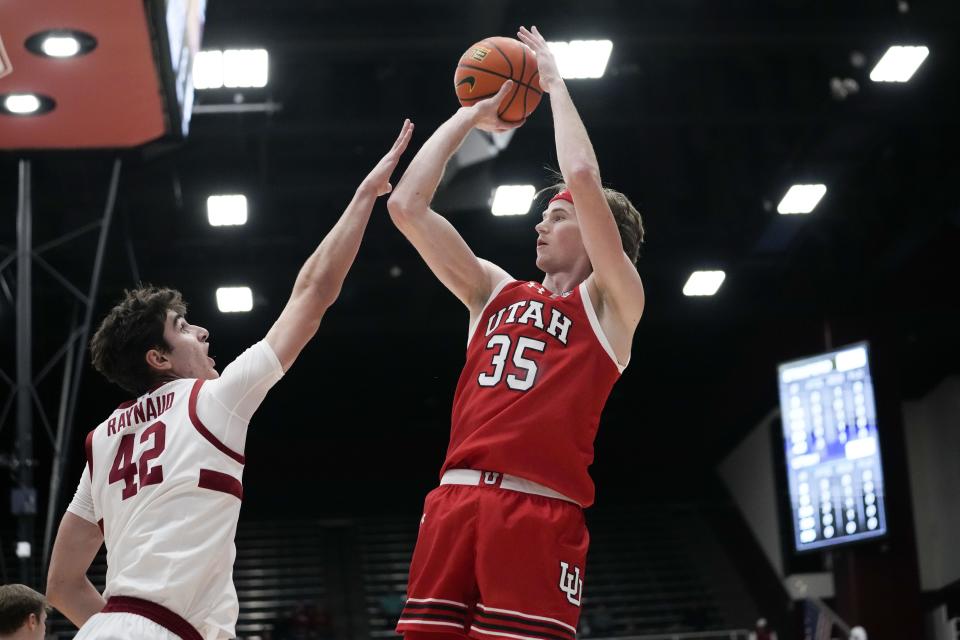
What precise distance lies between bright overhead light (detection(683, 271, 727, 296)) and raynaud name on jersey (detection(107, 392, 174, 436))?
13.3 meters

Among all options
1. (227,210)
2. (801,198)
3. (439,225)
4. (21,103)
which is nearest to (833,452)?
(801,198)

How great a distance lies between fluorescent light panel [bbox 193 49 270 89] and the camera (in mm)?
11812

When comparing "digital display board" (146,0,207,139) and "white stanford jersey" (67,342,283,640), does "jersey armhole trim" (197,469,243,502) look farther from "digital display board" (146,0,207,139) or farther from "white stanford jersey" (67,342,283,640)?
"digital display board" (146,0,207,139)

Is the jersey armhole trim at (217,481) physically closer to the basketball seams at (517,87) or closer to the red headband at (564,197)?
the red headband at (564,197)

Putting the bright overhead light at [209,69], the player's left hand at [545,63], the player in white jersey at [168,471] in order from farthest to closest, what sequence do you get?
1. the bright overhead light at [209,69]
2. the player's left hand at [545,63]
3. the player in white jersey at [168,471]

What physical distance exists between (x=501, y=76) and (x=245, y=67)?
751cm

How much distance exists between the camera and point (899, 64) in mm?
12352

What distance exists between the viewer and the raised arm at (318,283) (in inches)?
150

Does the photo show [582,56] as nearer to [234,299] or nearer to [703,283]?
[703,283]

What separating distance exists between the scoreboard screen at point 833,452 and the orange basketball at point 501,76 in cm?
1104

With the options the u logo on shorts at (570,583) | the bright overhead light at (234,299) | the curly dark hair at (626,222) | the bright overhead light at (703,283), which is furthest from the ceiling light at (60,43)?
the bright overhead light at (703,283)

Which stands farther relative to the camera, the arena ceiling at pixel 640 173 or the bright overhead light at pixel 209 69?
the bright overhead light at pixel 209 69

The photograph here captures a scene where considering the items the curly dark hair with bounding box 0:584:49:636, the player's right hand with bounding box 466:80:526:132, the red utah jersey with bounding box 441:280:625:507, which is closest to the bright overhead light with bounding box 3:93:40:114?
the curly dark hair with bounding box 0:584:49:636

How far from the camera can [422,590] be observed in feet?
12.3
